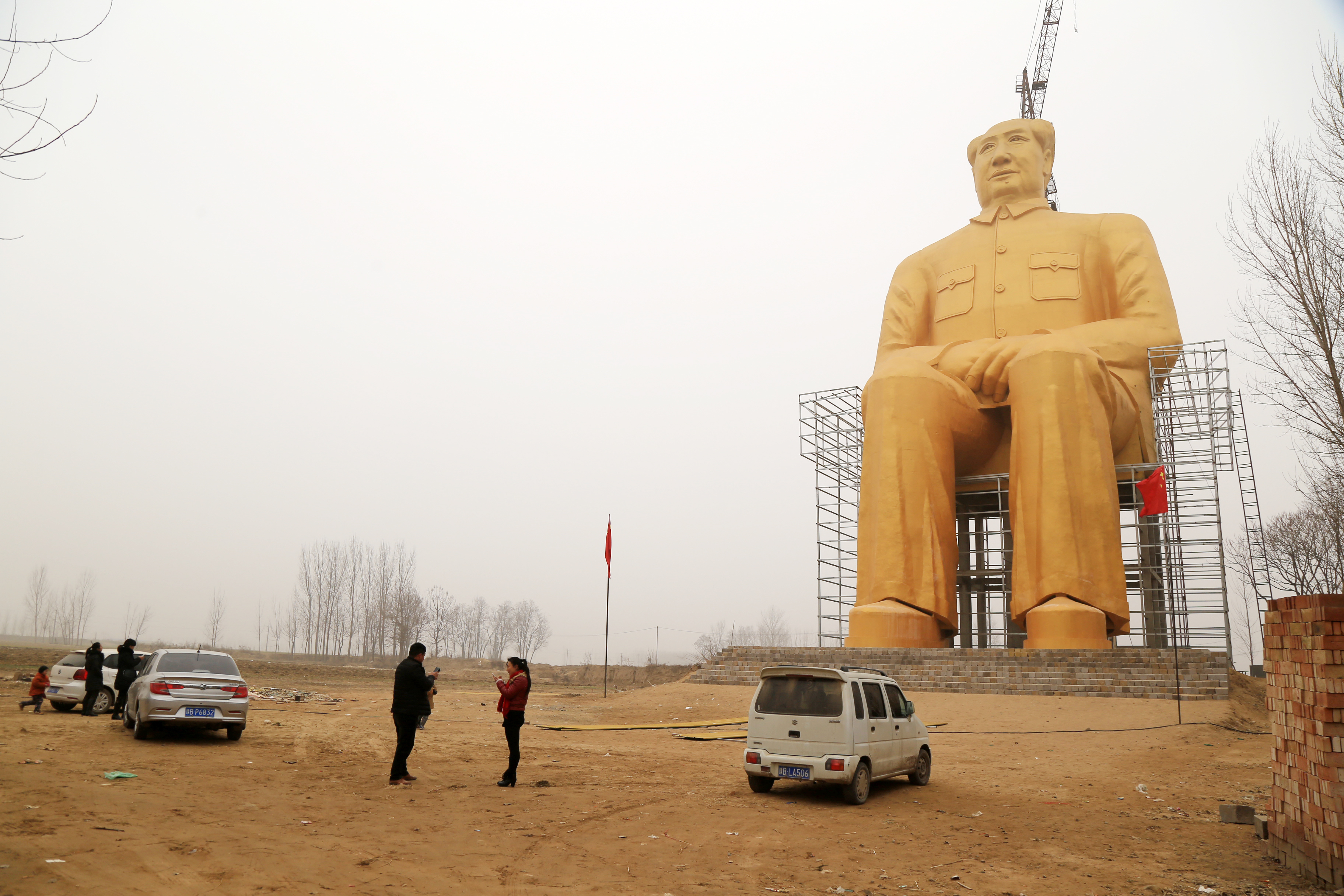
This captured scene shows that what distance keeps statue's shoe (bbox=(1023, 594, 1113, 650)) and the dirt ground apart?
316cm

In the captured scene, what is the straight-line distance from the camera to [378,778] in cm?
1028

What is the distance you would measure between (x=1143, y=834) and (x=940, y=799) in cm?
225

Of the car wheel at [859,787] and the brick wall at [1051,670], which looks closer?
the car wheel at [859,787]

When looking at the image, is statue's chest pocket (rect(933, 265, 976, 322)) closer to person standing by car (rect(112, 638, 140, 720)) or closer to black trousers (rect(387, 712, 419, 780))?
black trousers (rect(387, 712, 419, 780))

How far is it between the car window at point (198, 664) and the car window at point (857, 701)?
8.56 meters

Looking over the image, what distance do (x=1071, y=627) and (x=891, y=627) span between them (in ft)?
11.5

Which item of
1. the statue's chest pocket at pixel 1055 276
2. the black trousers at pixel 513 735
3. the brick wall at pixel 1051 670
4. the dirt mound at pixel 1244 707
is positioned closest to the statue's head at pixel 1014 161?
the statue's chest pocket at pixel 1055 276

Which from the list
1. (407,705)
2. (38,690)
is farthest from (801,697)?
(38,690)

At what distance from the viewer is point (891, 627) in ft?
64.8

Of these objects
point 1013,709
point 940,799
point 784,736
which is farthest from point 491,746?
point 1013,709

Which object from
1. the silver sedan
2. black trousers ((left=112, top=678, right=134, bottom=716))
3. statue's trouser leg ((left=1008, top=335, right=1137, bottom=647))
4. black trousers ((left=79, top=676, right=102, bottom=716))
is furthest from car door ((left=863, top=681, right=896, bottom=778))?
A: black trousers ((left=79, top=676, right=102, bottom=716))

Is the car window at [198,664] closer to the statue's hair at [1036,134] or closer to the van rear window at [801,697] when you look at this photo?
the van rear window at [801,697]

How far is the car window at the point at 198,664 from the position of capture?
13.0 m

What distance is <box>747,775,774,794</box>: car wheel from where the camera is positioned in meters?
10.2
